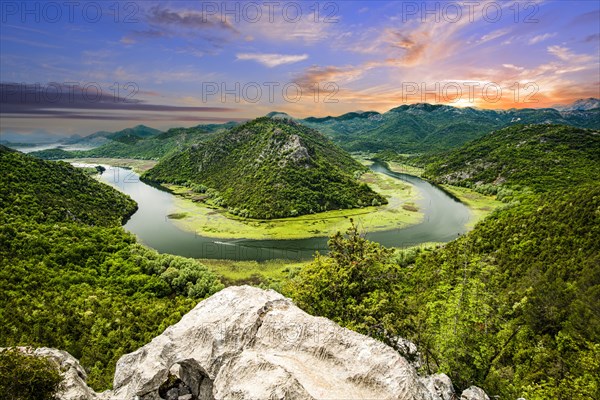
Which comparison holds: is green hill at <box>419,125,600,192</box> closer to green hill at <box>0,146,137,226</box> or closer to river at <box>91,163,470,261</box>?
river at <box>91,163,470,261</box>

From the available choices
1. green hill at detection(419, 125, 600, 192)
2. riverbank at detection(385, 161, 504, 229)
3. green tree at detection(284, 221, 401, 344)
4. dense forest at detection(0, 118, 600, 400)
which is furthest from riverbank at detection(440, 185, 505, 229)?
green tree at detection(284, 221, 401, 344)

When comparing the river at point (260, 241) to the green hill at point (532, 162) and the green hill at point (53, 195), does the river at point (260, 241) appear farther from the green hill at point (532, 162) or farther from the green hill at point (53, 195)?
the green hill at point (532, 162)

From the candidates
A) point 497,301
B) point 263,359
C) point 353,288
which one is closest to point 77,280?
point 353,288

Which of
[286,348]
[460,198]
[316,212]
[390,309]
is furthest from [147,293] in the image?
[460,198]

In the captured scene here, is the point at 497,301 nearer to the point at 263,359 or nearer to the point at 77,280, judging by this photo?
the point at 263,359

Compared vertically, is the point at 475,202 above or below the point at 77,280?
above
